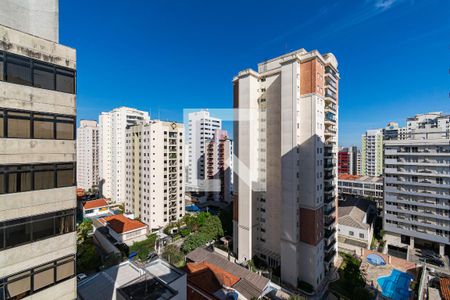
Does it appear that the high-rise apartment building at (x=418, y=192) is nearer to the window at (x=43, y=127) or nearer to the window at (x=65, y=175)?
the window at (x=65, y=175)

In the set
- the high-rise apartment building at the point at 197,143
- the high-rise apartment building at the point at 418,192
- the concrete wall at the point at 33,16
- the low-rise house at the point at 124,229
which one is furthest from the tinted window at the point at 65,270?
the high-rise apartment building at the point at 197,143

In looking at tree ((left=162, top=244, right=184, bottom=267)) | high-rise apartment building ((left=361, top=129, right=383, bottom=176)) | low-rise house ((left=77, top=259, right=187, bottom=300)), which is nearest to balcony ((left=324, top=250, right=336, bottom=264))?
tree ((left=162, top=244, right=184, bottom=267))

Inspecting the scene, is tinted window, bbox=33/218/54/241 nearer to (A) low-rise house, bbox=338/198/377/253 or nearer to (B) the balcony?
(B) the balcony

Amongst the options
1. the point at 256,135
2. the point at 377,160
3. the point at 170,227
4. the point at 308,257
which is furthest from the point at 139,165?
the point at 377,160

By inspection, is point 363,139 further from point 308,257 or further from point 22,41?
point 22,41

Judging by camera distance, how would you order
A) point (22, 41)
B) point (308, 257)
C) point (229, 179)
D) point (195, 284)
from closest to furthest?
point (22, 41), point (195, 284), point (308, 257), point (229, 179)
